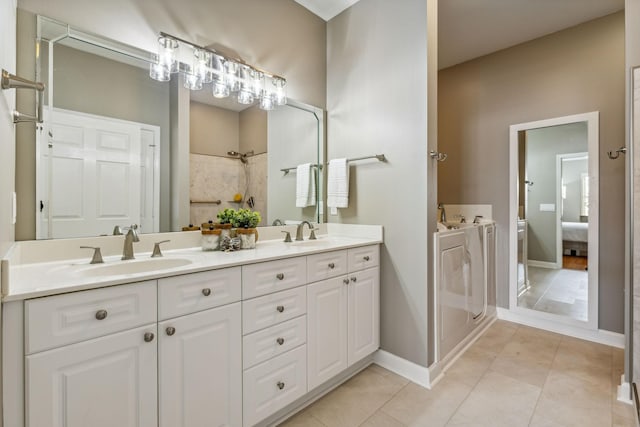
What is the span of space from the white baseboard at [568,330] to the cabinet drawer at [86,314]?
3146 millimetres

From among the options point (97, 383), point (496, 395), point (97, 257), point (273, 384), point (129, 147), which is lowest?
point (496, 395)

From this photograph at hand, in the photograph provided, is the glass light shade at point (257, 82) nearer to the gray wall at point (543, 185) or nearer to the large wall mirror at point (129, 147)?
the large wall mirror at point (129, 147)

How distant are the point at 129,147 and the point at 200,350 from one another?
1.10 metres

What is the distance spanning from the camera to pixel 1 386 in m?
0.79

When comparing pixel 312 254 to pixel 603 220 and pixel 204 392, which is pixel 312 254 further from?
pixel 603 220

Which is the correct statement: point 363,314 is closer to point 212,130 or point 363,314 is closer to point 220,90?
point 212,130

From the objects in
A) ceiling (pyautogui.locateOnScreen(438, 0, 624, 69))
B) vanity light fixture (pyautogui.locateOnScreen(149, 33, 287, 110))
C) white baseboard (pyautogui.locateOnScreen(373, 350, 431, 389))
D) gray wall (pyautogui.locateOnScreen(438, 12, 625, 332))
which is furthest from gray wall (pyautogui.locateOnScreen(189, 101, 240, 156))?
gray wall (pyautogui.locateOnScreen(438, 12, 625, 332))

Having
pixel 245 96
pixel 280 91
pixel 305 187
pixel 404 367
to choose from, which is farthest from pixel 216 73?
pixel 404 367

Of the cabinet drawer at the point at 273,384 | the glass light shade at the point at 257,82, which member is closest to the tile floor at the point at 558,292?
the cabinet drawer at the point at 273,384

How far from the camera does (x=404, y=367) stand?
1974 mm

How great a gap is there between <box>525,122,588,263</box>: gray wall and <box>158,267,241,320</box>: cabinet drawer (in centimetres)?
290

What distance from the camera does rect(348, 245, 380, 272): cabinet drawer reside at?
6.13 feet

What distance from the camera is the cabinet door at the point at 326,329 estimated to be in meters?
1.60

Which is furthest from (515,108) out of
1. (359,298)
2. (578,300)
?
(359,298)
